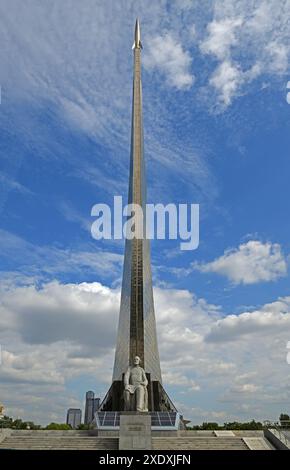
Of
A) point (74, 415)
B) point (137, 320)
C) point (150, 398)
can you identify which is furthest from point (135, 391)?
point (74, 415)

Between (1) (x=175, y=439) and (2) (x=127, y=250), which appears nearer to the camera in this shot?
(1) (x=175, y=439)

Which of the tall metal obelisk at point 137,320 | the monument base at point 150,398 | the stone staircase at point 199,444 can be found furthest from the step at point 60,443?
the tall metal obelisk at point 137,320

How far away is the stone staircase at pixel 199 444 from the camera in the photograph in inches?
A: 495

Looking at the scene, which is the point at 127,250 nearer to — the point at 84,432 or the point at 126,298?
the point at 126,298

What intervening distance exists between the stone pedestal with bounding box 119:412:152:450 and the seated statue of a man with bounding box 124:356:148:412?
14.9 feet

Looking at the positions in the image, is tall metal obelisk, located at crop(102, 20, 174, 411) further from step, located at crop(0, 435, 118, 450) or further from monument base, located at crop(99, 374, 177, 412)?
step, located at crop(0, 435, 118, 450)

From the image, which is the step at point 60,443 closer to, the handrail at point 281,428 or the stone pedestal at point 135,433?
the stone pedestal at point 135,433

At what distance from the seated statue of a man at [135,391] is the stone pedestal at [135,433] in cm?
455

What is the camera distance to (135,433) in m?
12.7

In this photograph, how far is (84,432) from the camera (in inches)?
633

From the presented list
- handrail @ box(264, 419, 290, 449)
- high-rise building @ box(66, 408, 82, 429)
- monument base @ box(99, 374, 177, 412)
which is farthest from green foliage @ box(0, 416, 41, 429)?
high-rise building @ box(66, 408, 82, 429)
